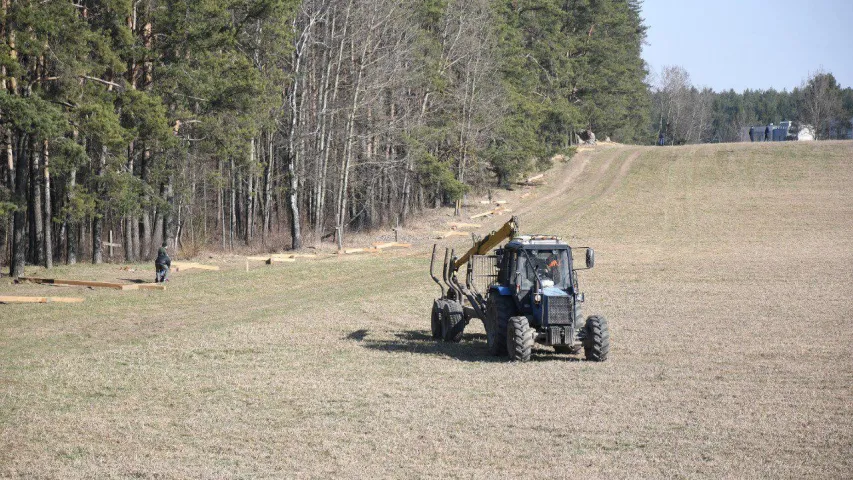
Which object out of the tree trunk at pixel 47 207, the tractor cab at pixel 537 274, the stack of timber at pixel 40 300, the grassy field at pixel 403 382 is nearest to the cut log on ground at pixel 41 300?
the stack of timber at pixel 40 300

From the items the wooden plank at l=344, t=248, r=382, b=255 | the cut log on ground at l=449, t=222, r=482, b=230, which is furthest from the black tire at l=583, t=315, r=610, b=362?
the cut log on ground at l=449, t=222, r=482, b=230

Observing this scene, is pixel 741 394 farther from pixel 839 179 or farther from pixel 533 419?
pixel 839 179

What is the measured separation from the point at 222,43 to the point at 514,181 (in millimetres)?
33421

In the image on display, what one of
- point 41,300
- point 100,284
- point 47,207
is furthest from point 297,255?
point 41,300

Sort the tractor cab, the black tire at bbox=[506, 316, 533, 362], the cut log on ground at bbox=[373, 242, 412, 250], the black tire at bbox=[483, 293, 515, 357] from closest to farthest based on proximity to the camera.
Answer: the black tire at bbox=[506, 316, 533, 362] < the tractor cab < the black tire at bbox=[483, 293, 515, 357] < the cut log on ground at bbox=[373, 242, 412, 250]

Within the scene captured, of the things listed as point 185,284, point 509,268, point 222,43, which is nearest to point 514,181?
point 222,43

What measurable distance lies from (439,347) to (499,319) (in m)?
2.37

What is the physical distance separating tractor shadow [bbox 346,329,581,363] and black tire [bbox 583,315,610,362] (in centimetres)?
53

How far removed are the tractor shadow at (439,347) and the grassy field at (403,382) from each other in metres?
0.10

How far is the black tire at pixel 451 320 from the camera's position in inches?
797

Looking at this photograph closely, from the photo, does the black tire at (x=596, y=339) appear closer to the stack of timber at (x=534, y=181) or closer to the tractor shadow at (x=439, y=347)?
the tractor shadow at (x=439, y=347)

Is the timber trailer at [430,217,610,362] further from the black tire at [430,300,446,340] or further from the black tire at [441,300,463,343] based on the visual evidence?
the black tire at [430,300,446,340]

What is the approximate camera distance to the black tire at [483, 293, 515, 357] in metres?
18.0

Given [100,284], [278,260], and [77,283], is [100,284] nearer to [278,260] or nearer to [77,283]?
[77,283]
